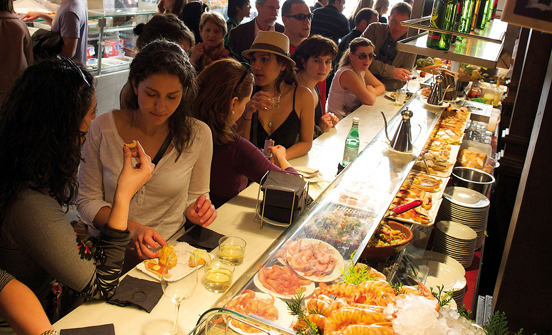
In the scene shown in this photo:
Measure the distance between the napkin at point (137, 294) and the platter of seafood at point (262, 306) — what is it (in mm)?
396

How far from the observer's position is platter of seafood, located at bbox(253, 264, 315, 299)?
4.26 feet

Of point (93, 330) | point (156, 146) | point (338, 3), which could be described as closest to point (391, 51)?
point (338, 3)

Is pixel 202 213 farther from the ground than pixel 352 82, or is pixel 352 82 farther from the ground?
pixel 352 82

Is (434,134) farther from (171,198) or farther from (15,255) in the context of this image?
(15,255)

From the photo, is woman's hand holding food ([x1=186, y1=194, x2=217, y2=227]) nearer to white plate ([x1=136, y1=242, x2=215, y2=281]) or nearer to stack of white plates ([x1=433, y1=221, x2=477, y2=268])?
white plate ([x1=136, y1=242, x2=215, y2=281])

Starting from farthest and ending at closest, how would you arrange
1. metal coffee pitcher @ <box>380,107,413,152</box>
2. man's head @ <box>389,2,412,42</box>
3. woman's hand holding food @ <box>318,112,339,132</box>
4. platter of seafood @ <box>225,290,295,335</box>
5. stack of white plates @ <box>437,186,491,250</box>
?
man's head @ <box>389,2,412,42</box>, woman's hand holding food @ <box>318,112,339,132</box>, stack of white plates @ <box>437,186,491,250</box>, metal coffee pitcher @ <box>380,107,413,152</box>, platter of seafood @ <box>225,290,295,335</box>

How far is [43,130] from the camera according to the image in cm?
134

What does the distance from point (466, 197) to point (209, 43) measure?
271cm

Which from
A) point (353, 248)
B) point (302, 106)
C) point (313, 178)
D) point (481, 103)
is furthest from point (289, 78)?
point (481, 103)

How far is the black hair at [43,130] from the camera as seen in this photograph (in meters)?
1.31

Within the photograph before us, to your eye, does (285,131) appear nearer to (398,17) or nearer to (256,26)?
(256,26)

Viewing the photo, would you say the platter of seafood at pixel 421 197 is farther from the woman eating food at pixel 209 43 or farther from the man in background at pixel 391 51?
the man in background at pixel 391 51

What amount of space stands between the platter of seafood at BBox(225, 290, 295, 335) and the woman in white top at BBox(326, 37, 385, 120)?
3708 mm

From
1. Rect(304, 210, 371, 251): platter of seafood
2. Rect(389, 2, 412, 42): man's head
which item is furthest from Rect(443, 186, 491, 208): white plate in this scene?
Rect(389, 2, 412, 42): man's head
